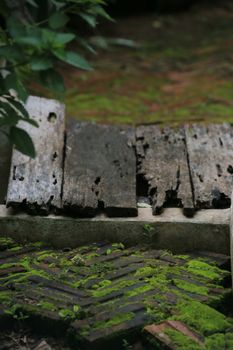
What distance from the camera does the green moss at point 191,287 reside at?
305 centimetres

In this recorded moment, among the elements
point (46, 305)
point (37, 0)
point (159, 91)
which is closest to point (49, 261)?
point (46, 305)

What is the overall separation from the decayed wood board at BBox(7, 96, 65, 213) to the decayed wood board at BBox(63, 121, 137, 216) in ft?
0.21

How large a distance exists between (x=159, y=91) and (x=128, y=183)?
10.2 feet

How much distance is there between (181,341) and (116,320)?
0.29 metres

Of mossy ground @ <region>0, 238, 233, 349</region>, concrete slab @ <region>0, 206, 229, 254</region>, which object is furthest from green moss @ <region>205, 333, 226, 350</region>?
concrete slab @ <region>0, 206, 229, 254</region>

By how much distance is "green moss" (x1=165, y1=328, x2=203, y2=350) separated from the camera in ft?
8.51

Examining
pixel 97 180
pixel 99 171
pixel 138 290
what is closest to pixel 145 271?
pixel 138 290

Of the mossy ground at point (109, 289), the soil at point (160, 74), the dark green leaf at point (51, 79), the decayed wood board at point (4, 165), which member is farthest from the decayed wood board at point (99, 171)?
the dark green leaf at point (51, 79)

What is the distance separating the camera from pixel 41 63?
231cm

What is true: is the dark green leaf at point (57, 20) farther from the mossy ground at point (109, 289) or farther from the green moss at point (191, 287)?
the green moss at point (191, 287)

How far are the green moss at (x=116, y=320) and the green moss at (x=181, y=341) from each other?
0.18 metres

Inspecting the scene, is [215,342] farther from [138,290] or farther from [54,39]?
[54,39]

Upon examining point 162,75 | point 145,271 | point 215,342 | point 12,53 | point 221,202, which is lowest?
point 215,342

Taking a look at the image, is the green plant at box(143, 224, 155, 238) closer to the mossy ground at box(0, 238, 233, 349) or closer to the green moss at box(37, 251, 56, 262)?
the mossy ground at box(0, 238, 233, 349)
